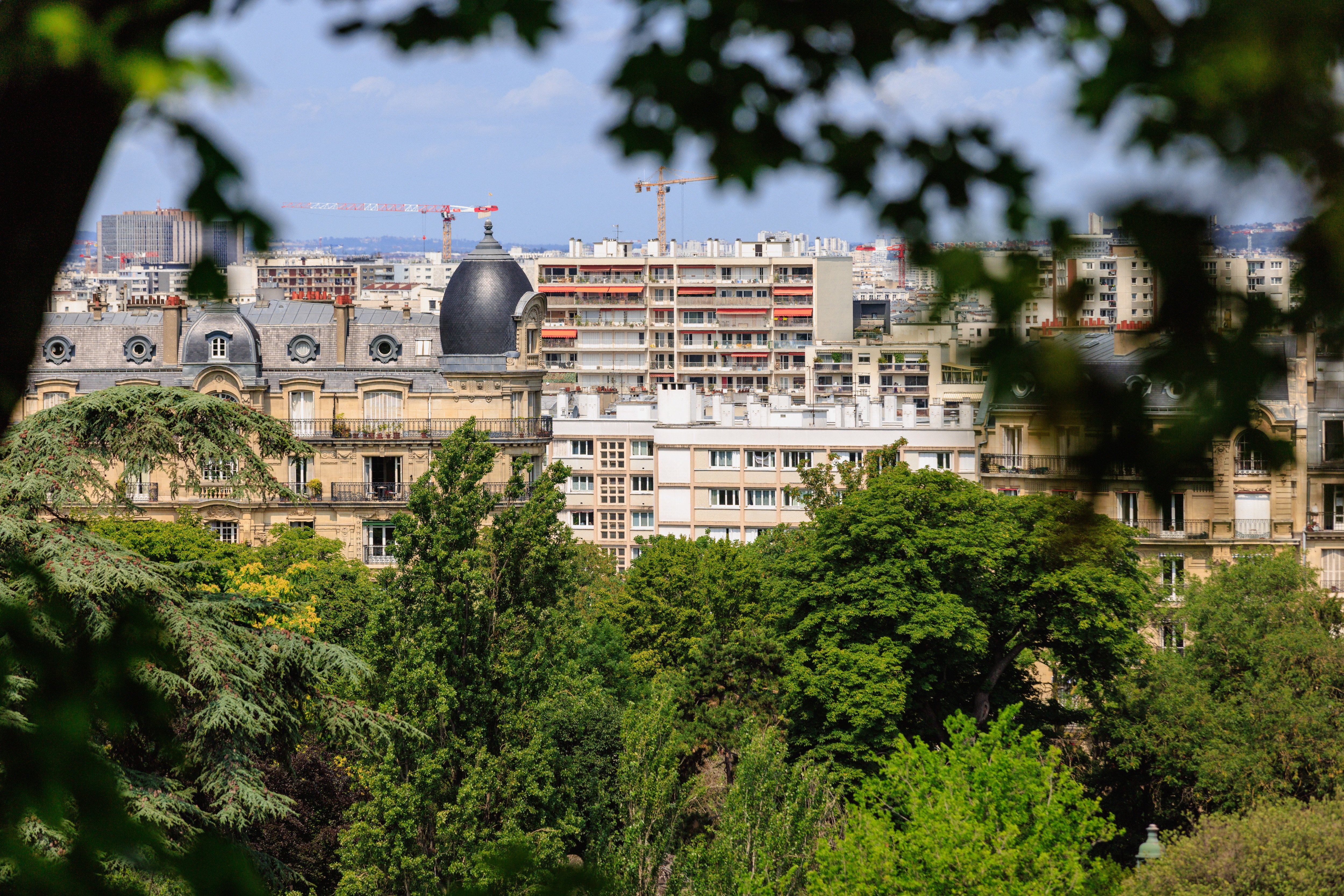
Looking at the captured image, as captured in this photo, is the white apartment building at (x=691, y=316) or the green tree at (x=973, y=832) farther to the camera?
the white apartment building at (x=691, y=316)

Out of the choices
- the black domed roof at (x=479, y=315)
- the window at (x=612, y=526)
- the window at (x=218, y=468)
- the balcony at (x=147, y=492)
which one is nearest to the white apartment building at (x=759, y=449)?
the window at (x=612, y=526)

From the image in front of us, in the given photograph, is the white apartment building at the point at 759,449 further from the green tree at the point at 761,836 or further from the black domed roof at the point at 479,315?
the green tree at the point at 761,836

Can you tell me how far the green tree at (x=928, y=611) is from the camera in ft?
128

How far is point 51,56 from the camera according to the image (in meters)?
3.75

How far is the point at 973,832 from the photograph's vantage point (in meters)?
26.4

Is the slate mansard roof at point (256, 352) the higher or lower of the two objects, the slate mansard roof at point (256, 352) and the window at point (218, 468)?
the higher

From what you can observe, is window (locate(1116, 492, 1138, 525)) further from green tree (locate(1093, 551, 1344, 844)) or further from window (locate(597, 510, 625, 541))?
window (locate(597, 510, 625, 541))

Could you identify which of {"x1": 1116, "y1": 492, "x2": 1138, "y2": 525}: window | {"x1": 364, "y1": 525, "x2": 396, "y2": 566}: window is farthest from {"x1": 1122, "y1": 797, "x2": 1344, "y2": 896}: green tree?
{"x1": 364, "y1": 525, "x2": 396, "y2": 566}: window

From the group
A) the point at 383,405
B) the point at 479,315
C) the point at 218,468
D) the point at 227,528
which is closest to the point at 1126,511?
the point at 479,315

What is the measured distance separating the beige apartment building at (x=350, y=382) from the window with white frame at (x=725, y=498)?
32.7 feet

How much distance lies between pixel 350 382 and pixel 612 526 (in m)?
21.6

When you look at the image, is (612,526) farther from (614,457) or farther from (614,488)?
(614,457)

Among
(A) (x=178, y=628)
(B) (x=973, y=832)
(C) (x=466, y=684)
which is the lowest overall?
(B) (x=973, y=832)

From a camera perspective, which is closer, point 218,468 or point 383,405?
point 218,468
